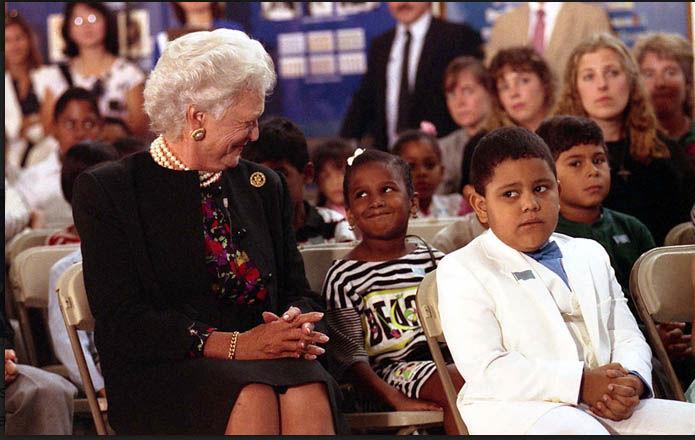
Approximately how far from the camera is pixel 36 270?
13.4ft

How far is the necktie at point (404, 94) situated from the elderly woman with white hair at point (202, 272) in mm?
4063

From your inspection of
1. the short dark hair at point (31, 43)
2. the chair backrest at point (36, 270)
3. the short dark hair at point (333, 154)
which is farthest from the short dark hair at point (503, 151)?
the short dark hair at point (31, 43)

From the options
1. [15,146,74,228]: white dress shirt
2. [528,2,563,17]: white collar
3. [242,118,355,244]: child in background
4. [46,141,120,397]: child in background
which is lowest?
[15,146,74,228]: white dress shirt

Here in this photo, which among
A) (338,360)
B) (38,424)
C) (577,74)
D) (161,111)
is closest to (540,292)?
(338,360)

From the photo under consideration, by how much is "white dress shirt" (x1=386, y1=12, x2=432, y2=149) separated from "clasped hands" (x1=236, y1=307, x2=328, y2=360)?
4.47 m

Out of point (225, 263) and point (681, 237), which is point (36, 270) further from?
point (681, 237)

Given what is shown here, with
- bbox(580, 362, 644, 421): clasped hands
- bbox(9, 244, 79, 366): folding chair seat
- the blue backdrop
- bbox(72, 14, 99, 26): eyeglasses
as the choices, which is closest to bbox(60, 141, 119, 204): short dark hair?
bbox(9, 244, 79, 366): folding chair seat

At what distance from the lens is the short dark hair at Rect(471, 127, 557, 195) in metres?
3.16

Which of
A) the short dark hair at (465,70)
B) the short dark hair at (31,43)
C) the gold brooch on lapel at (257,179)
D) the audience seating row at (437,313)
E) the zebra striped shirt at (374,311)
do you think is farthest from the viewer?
the short dark hair at (31,43)

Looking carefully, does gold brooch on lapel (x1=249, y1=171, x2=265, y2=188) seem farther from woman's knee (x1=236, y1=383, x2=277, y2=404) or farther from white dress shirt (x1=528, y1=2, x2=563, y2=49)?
white dress shirt (x1=528, y1=2, x2=563, y2=49)

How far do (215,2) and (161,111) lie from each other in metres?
4.94

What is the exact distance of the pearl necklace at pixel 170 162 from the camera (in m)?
3.31

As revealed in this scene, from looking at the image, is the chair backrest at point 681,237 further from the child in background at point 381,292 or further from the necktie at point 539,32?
the necktie at point 539,32

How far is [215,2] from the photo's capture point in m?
8.05
